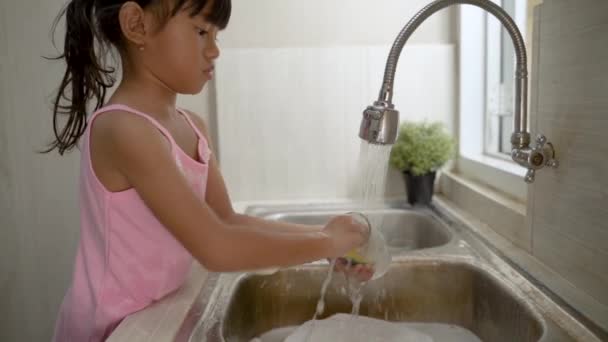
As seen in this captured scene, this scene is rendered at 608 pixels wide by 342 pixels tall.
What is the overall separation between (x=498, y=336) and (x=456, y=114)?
767 millimetres

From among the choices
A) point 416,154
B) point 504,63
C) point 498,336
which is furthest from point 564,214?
point 504,63

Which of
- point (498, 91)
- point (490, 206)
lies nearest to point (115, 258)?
point (490, 206)

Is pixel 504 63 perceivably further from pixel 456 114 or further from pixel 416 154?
pixel 416 154

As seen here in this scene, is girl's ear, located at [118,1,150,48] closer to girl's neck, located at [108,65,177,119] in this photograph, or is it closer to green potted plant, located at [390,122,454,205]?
girl's neck, located at [108,65,177,119]

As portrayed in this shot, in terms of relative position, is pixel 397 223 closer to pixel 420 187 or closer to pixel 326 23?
pixel 420 187

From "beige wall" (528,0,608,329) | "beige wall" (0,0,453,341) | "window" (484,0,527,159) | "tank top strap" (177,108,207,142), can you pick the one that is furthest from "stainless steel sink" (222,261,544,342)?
"beige wall" (0,0,453,341)

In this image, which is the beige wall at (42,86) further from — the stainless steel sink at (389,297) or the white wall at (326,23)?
the stainless steel sink at (389,297)

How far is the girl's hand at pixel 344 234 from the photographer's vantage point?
0.72m

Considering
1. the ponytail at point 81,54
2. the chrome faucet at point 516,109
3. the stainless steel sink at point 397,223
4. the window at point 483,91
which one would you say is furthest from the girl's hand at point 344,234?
the window at point 483,91

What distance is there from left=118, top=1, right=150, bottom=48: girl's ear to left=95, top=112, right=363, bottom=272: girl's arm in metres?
0.11

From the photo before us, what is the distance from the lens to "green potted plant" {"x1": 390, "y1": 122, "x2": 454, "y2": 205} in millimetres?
1283

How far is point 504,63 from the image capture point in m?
1.33

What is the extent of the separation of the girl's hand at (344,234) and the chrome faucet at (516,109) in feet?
0.39

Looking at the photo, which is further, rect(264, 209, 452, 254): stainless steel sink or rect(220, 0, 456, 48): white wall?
rect(220, 0, 456, 48): white wall
